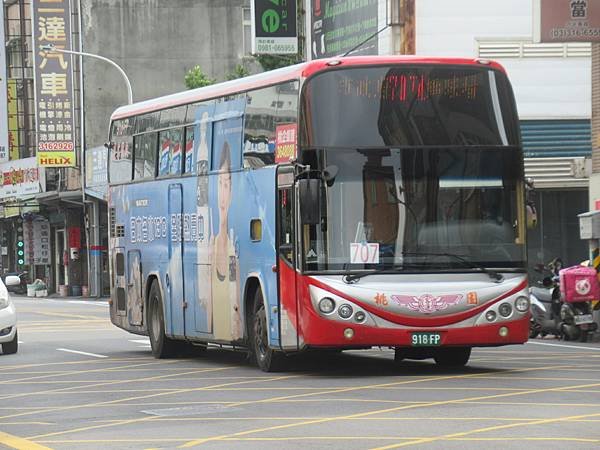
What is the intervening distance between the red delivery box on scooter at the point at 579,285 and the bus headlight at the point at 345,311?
8.84 m

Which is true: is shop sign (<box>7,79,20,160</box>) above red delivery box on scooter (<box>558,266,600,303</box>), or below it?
above

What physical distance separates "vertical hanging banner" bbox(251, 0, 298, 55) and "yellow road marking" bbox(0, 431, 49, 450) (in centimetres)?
3540

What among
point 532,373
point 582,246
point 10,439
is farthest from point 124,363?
point 582,246

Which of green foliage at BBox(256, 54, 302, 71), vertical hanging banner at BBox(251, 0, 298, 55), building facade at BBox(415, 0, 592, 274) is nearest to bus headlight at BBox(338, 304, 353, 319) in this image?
building facade at BBox(415, 0, 592, 274)

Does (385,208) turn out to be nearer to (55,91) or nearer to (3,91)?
(55,91)

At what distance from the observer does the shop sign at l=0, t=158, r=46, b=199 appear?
2790 inches

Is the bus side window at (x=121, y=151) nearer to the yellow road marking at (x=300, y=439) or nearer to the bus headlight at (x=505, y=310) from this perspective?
the bus headlight at (x=505, y=310)

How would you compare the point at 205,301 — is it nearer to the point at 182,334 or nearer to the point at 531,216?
the point at 182,334

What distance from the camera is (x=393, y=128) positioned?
58.7 feet

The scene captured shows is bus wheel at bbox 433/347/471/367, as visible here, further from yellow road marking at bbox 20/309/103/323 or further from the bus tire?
yellow road marking at bbox 20/309/103/323

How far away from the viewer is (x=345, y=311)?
1752 centimetres

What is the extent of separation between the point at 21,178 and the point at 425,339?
57.1 m

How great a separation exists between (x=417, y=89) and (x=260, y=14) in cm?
3036

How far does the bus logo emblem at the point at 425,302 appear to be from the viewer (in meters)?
17.5
